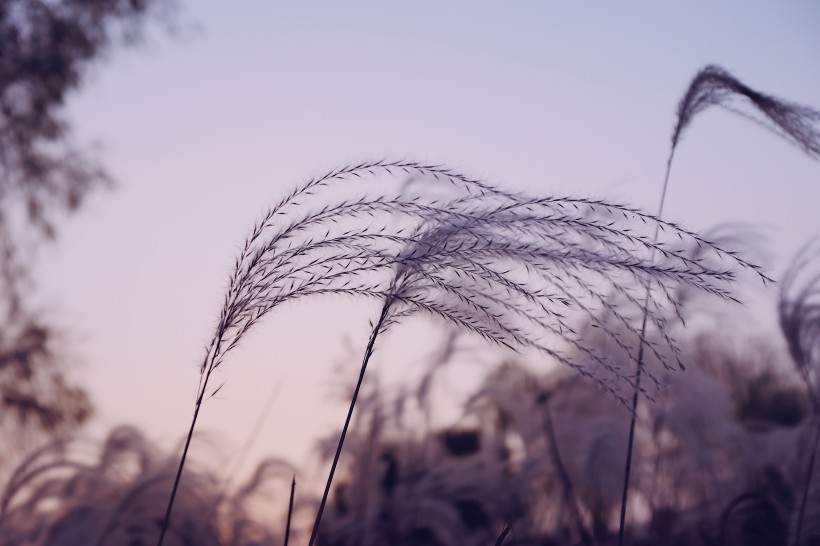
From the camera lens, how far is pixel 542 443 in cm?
640

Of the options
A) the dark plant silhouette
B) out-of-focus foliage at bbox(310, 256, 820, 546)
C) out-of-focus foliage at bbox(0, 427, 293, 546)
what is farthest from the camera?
out-of-focus foliage at bbox(310, 256, 820, 546)

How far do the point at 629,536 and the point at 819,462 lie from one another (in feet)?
4.11

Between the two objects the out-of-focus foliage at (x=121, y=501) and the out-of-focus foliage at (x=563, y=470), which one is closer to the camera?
the out-of-focus foliage at (x=121, y=501)

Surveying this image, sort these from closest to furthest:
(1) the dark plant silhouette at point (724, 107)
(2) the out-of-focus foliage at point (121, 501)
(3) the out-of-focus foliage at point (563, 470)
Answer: (1) the dark plant silhouette at point (724, 107), (2) the out-of-focus foliage at point (121, 501), (3) the out-of-focus foliage at point (563, 470)

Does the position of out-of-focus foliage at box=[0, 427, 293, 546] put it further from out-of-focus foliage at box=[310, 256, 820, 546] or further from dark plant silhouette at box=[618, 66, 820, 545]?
dark plant silhouette at box=[618, 66, 820, 545]

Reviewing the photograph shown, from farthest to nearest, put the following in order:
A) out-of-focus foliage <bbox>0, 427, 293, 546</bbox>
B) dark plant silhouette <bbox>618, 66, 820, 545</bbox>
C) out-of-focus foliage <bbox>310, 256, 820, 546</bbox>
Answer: out-of-focus foliage <bbox>310, 256, 820, 546</bbox>, out-of-focus foliage <bbox>0, 427, 293, 546</bbox>, dark plant silhouette <bbox>618, 66, 820, 545</bbox>

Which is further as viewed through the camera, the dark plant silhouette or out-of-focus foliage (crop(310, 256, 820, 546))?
out-of-focus foliage (crop(310, 256, 820, 546))

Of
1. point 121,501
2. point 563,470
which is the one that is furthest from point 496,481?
point 121,501

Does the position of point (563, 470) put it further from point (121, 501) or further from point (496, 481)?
point (121, 501)

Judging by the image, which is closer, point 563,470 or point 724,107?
point 724,107

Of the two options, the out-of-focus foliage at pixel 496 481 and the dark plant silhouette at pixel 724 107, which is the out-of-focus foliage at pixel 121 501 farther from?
the dark plant silhouette at pixel 724 107

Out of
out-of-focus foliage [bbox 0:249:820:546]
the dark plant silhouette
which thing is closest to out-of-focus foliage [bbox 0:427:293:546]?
out-of-focus foliage [bbox 0:249:820:546]

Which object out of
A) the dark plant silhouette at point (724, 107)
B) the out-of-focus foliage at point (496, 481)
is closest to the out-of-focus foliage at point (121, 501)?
the out-of-focus foliage at point (496, 481)

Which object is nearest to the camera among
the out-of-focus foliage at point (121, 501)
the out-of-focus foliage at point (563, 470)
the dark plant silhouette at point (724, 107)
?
the dark plant silhouette at point (724, 107)
